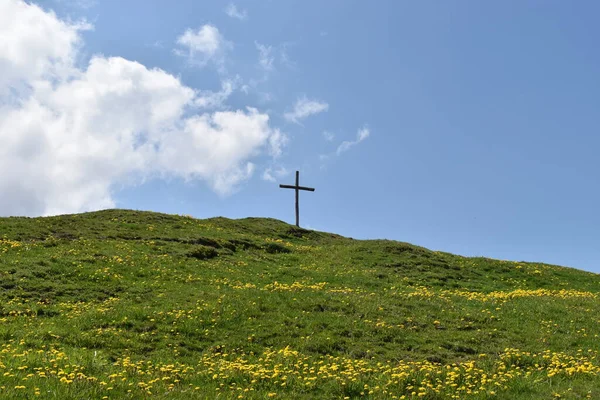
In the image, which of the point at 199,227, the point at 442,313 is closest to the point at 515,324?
the point at 442,313

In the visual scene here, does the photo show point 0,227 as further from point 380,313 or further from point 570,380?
point 570,380

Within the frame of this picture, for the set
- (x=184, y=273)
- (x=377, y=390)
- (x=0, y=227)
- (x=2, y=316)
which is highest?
(x=0, y=227)

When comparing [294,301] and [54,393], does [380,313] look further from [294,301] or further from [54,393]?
[54,393]

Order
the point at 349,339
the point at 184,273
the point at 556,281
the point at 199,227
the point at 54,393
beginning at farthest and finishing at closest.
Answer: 1. the point at 199,227
2. the point at 556,281
3. the point at 184,273
4. the point at 349,339
5. the point at 54,393

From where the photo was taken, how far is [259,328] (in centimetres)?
1698

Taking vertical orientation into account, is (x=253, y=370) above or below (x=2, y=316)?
below

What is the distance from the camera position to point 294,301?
20297mm

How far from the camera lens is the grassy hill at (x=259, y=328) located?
36.2 ft

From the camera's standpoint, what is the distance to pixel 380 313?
1947 centimetres

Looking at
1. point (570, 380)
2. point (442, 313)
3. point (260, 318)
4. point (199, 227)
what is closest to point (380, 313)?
point (442, 313)

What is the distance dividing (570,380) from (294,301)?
36.5ft

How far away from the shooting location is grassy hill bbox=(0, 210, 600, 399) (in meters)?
11.0

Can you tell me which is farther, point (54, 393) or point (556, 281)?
point (556, 281)

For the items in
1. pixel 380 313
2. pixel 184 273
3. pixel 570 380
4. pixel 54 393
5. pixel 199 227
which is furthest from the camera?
pixel 199 227
